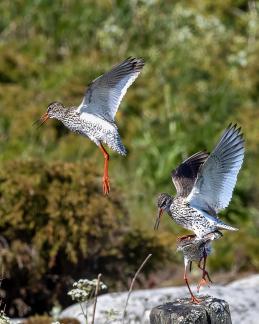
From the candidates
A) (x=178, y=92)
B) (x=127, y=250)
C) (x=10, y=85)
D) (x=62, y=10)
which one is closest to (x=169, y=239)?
(x=127, y=250)

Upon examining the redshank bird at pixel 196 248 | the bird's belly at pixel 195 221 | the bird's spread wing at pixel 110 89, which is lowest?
the redshank bird at pixel 196 248

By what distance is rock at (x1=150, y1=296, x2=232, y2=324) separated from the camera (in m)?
5.37

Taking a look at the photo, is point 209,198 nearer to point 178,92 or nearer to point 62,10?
point 178,92

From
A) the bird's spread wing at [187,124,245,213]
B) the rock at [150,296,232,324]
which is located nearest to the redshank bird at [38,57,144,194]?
the bird's spread wing at [187,124,245,213]

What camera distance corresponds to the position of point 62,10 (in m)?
17.7

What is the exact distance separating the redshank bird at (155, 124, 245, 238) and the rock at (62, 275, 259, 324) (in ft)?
4.93

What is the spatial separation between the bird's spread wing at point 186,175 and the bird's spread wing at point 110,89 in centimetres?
108

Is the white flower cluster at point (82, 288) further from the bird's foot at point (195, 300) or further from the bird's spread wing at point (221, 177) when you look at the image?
the bird's spread wing at point (221, 177)

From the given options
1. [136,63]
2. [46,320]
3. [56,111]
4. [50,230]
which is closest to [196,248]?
[136,63]

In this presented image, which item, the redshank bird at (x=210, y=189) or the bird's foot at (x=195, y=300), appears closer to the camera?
the bird's foot at (x=195, y=300)

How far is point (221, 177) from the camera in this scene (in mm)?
6551

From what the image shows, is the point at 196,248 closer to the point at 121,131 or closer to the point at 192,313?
the point at 192,313

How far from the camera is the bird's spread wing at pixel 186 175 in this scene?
6664 millimetres

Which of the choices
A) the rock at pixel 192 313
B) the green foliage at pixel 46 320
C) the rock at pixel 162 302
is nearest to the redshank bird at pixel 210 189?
the rock at pixel 192 313
